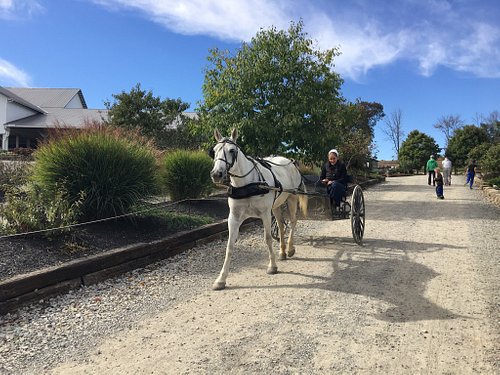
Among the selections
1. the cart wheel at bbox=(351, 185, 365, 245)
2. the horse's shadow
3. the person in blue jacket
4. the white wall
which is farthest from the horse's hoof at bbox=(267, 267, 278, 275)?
the white wall

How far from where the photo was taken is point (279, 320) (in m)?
4.19

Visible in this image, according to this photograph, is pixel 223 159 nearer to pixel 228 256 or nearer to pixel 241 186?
pixel 241 186

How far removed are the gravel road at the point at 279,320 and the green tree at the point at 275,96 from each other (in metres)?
6.20

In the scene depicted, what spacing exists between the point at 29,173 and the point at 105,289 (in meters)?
3.32

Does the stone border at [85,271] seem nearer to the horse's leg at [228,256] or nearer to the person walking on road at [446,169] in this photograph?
the horse's leg at [228,256]

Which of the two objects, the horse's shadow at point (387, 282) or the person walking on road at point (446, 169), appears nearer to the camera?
the horse's shadow at point (387, 282)

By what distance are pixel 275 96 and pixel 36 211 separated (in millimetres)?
8561

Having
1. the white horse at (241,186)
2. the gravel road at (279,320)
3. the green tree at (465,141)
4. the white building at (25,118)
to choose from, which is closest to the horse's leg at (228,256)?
the white horse at (241,186)

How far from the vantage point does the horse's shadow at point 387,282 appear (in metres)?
4.37

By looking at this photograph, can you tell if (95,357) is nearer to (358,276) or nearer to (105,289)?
(105,289)

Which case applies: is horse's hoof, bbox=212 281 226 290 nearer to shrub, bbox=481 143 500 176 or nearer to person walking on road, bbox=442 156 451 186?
person walking on road, bbox=442 156 451 186

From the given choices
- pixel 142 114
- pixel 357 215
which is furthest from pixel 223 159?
pixel 142 114

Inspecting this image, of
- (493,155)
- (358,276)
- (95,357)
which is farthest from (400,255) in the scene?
(493,155)

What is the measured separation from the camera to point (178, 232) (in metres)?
7.48
